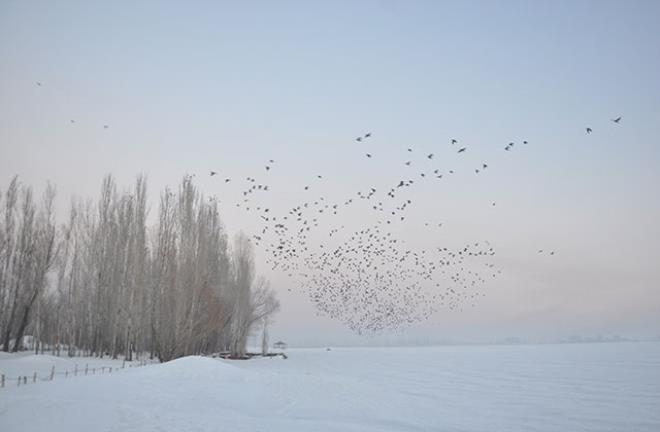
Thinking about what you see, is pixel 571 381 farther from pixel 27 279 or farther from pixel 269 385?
pixel 27 279

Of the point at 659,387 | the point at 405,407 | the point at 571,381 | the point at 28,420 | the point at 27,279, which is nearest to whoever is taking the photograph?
the point at 28,420

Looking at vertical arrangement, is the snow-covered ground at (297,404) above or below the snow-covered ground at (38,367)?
below

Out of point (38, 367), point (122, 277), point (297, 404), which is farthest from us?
point (122, 277)

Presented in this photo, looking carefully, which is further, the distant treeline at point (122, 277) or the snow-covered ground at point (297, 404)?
the distant treeline at point (122, 277)

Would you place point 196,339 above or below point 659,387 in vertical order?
above

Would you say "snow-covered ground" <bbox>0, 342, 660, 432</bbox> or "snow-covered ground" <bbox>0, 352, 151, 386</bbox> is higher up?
"snow-covered ground" <bbox>0, 352, 151, 386</bbox>

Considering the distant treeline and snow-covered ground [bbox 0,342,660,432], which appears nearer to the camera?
snow-covered ground [bbox 0,342,660,432]

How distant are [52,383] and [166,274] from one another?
15.1 metres

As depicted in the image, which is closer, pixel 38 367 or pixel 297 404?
pixel 297 404


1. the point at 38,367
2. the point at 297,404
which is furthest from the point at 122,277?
the point at 297,404

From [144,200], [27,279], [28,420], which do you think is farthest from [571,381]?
[27,279]

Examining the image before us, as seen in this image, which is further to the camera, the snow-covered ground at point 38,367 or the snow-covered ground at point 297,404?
the snow-covered ground at point 38,367

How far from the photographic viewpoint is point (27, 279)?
32.2 meters

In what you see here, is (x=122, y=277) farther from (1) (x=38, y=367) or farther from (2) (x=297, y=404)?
(2) (x=297, y=404)
